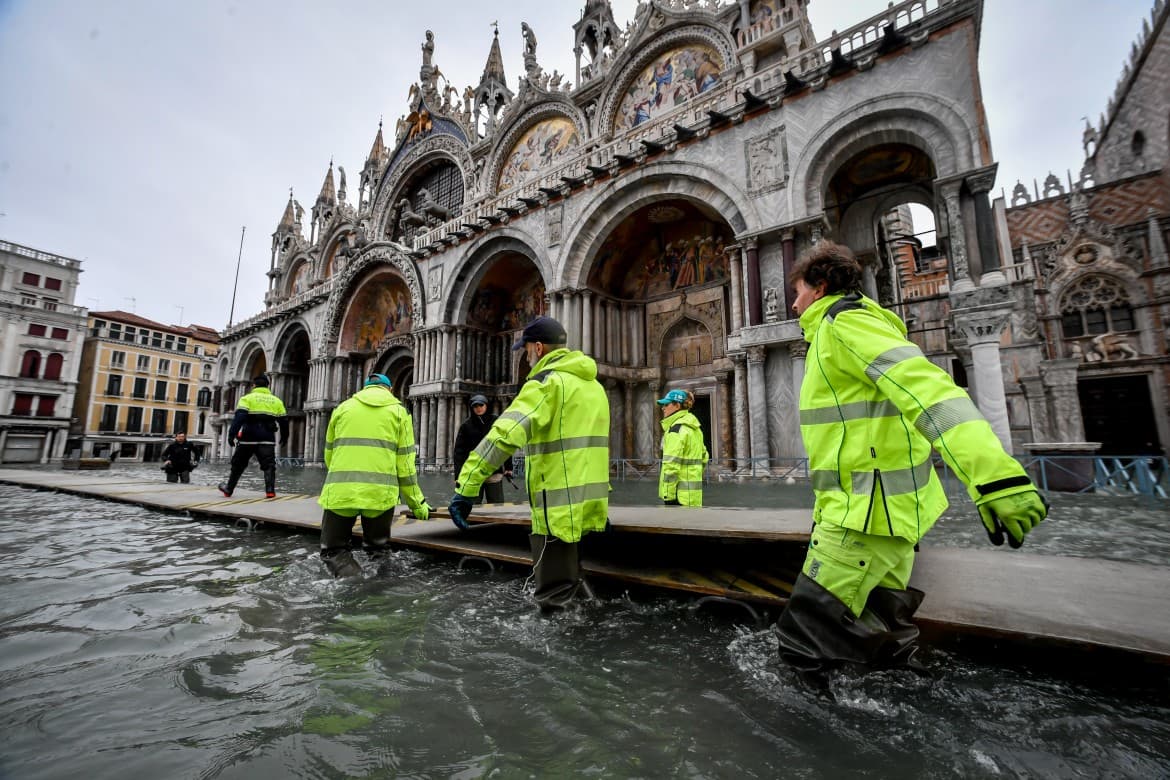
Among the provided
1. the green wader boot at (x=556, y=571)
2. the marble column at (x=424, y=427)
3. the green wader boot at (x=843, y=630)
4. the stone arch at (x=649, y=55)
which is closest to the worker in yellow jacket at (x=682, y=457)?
the green wader boot at (x=556, y=571)

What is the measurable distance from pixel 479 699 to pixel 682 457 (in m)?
3.90

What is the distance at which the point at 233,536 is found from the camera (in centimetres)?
504

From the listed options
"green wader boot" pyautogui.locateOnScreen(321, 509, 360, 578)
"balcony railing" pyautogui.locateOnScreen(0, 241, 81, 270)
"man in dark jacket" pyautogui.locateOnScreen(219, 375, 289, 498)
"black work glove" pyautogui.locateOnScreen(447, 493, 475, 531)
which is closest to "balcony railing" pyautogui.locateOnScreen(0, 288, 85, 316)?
"balcony railing" pyautogui.locateOnScreen(0, 241, 81, 270)

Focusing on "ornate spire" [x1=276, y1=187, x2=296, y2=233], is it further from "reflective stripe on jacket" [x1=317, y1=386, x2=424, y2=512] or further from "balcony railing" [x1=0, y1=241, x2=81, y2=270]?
"reflective stripe on jacket" [x1=317, y1=386, x2=424, y2=512]

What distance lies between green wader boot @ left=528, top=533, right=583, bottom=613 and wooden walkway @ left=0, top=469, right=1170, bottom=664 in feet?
1.58

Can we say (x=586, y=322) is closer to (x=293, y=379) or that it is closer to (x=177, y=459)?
(x=177, y=459)

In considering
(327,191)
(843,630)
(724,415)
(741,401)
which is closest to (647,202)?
(741,401)

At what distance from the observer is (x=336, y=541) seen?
148 inches

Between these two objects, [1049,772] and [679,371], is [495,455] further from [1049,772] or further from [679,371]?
[679,371]

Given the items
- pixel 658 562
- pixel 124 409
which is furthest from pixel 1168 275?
pixel 124 409

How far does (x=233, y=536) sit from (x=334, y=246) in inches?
1139

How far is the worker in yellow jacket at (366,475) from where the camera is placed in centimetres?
373

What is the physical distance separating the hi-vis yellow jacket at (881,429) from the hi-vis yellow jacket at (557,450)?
3.94 feet

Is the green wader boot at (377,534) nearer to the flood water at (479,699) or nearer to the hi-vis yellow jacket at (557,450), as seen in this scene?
the flood water at (479,699)
